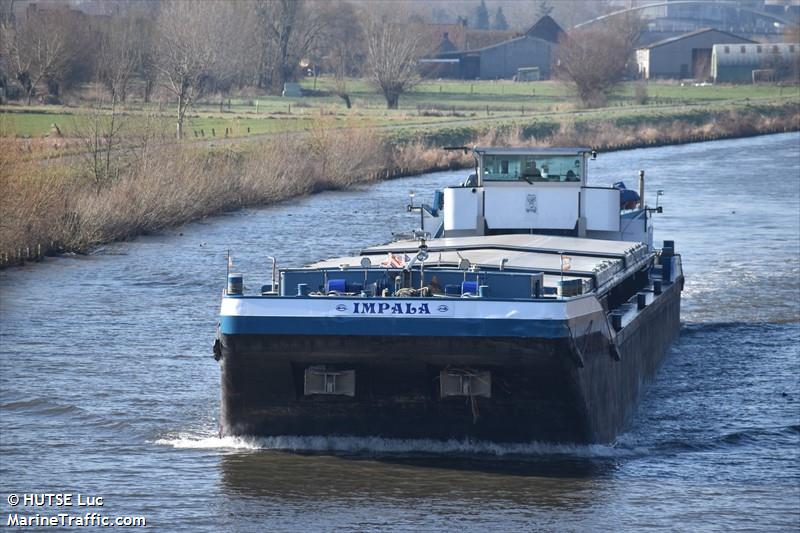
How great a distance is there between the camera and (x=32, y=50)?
2736 inches

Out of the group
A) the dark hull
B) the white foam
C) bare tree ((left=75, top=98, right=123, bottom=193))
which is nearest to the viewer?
the dark hull

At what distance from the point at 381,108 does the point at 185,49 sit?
26.4 metres

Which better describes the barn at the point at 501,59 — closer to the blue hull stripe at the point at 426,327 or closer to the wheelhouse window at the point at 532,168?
the wheelhouse window at the point at 532,168

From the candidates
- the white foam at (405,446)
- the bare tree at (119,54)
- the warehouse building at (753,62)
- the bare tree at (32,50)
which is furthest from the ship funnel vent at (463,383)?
the warehouse building at (753,62)

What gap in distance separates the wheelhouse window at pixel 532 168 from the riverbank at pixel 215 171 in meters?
14.6

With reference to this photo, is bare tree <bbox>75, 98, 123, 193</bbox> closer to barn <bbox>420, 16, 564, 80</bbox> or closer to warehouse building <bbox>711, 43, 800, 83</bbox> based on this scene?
warehouse building <bbox>711, 43, 800, 83</bbox>

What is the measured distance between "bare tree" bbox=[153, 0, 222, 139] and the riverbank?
12.0 feet

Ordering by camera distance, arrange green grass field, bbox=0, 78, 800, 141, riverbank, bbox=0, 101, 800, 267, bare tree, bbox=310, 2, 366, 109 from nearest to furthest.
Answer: riverbank, bbox=0, 101, 800, 267
green grass field, bbox=0, 78, 800, 141
bare tree, bbox=310, 2, 366, 109

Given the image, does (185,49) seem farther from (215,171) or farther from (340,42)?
(340,42)

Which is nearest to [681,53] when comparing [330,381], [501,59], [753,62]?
[753,62]

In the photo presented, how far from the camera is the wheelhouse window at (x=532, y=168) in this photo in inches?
1035

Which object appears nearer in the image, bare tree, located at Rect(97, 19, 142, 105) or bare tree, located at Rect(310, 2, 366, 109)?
bare tree, located at Rect(97, 19, 142, 105)

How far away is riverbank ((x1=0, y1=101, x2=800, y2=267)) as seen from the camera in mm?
37875

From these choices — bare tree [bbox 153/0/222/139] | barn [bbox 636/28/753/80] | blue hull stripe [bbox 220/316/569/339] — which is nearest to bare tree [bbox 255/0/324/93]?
bare tree [bbox 153/0/222/139]
